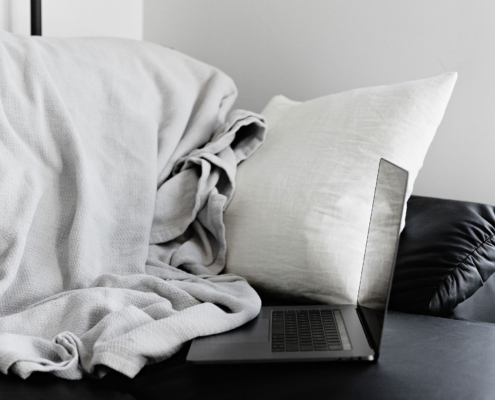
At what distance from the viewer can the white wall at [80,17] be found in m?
1.34

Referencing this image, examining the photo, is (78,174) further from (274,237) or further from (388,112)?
(388,112)

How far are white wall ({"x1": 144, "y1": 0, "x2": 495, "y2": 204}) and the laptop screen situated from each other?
1.65 feet

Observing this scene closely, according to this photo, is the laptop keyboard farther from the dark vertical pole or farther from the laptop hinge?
the dark vertical pole

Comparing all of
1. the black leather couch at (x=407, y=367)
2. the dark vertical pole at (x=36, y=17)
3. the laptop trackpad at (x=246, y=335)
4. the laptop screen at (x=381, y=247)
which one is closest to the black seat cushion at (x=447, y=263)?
the black leather couch at (x=407, y=367)

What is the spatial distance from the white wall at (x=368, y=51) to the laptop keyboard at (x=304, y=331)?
66 centimetres

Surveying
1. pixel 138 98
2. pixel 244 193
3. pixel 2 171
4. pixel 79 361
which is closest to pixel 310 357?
pixel 79 361

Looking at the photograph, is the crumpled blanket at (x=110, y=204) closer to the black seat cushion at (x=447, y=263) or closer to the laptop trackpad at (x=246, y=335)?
the laptop trackpad at (x=246, y=335)

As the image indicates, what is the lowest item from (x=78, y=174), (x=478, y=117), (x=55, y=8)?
(x=78, y=174)

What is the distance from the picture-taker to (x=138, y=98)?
3.69 feet

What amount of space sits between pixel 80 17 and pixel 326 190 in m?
1.06

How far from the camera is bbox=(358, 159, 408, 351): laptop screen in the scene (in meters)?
0.65

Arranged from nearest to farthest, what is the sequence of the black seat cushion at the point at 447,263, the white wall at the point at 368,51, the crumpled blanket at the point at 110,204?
the crumpled blanket at the point at 110,204, the black seat cushion at the point at 447,263, the white wall at the point at 368,51

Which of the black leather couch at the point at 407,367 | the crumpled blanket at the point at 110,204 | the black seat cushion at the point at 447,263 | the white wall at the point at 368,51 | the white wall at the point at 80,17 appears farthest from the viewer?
the white wall at the point at 80,17

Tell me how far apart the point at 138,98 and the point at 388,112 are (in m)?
0.53
